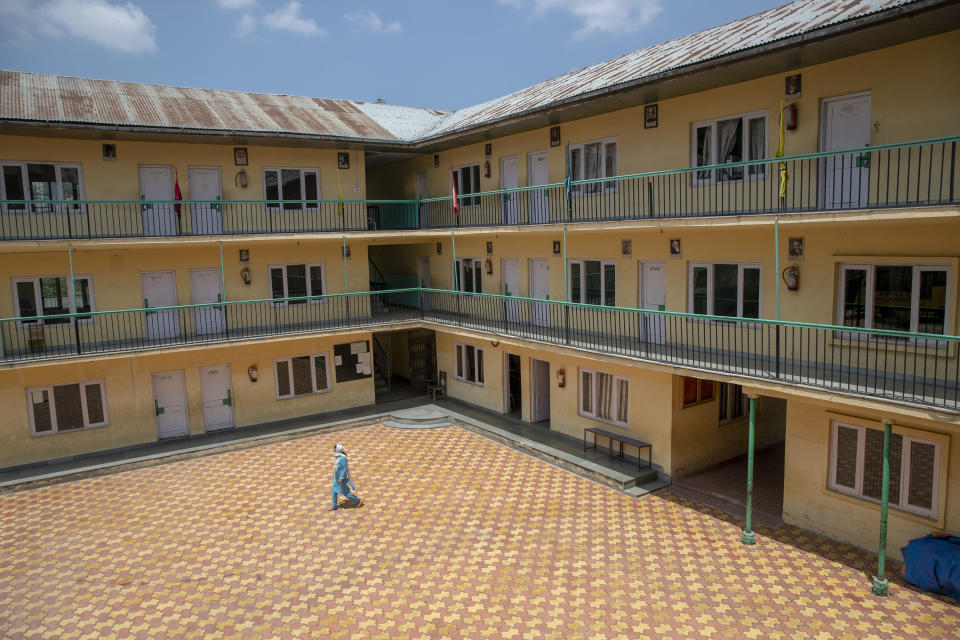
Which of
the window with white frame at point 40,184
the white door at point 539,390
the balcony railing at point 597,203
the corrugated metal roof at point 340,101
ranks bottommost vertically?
→ the white door at point 539,390

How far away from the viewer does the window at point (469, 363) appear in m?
20.8

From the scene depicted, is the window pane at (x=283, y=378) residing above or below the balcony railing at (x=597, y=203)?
below

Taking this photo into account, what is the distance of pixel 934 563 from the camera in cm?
999

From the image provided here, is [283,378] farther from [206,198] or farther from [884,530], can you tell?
[884,530]

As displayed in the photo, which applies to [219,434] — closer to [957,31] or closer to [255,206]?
[255,206]

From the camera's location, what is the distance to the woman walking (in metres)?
13.6

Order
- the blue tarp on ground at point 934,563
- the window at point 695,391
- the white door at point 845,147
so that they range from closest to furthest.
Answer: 1. the blue tarp on ground at point 934,563
2. the white door at point 845,147
3. the window at point 695,391

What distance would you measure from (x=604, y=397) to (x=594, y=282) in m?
3.06

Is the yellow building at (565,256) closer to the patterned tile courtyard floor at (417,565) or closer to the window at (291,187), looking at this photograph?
the window at (291,187)

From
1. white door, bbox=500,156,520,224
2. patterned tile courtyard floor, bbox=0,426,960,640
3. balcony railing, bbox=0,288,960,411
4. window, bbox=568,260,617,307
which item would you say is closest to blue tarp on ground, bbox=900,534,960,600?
patterned tile courtyard floor, bbox=0,426,960,640

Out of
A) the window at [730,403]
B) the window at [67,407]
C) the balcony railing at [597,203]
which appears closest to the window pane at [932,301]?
the balcony railing at [597,203]

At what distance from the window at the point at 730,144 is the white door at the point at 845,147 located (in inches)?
51.2

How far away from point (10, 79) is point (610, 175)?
55.3 ft

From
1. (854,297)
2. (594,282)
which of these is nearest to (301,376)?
(594,282)
